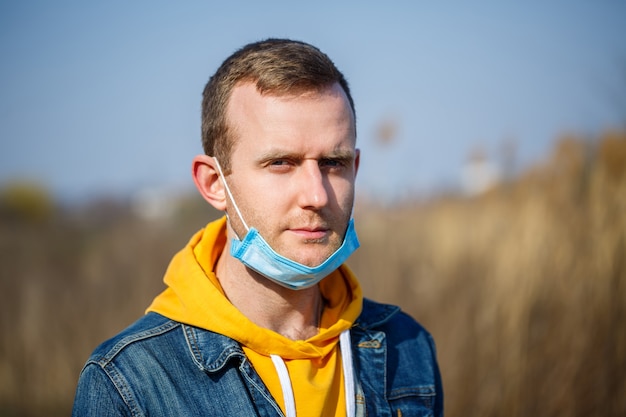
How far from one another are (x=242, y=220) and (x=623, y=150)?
175 inches

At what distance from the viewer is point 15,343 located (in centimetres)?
527

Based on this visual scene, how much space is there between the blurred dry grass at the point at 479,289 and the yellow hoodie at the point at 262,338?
2.79m

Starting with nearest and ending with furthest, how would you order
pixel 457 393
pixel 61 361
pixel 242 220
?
pixel 242 220 → pixel 457 393 → pixel 61 361

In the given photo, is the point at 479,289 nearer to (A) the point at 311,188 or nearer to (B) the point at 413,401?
(B) the point at 413,401

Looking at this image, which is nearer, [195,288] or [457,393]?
[195,288]

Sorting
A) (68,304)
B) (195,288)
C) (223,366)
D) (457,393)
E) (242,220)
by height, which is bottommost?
(457,393)

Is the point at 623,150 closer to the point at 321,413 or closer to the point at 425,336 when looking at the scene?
the point at 425,336

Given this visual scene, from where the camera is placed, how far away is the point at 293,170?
1.98m

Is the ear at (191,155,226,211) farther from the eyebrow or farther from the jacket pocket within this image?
the jacket pocket

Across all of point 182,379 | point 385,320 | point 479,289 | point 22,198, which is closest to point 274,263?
point 182,379

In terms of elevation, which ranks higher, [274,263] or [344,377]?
[274,263]

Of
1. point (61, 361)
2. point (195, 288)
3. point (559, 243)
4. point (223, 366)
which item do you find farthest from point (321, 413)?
point (61, 361)

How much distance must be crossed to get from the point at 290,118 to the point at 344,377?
918 mm

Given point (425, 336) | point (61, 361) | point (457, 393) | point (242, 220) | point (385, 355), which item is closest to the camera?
point (242, 220)
